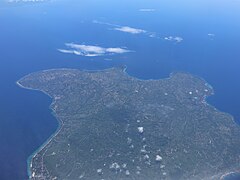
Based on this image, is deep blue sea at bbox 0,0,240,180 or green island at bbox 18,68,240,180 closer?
green island at bbox 18,68,240,180

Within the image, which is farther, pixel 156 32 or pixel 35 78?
pixel 156 32

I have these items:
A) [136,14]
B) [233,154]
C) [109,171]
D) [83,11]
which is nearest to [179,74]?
[233,154]

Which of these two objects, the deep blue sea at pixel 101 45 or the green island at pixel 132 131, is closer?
the green island at pixel 132 131

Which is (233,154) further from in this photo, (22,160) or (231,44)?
(231,44)
